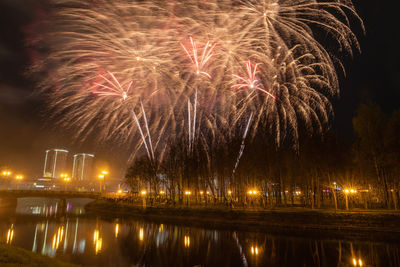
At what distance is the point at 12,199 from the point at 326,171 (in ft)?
296

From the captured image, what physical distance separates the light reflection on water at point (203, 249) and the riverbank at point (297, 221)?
409cm

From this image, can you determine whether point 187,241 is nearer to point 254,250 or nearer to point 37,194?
point 254,250

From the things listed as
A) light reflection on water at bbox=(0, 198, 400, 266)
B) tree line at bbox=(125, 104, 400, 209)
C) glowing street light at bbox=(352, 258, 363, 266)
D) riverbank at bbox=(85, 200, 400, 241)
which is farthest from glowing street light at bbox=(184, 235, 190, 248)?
tree line at bbox=(125, 104, 400, 209)

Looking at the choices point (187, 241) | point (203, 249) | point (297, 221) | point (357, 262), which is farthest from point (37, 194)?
point (357, 262)

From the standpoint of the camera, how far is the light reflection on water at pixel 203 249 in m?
22.8

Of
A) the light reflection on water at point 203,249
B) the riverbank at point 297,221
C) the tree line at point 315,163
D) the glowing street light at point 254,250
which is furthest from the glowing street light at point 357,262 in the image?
the tree line at point 315,163

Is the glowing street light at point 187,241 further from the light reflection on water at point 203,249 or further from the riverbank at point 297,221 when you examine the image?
the riverbank at point 297,221

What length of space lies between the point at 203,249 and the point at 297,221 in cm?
1645

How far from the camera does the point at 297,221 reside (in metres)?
37.8

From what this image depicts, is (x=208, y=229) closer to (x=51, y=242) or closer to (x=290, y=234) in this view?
(x=290, y=234)

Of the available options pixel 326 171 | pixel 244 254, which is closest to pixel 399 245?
pixel 244 254

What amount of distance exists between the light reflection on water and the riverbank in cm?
409

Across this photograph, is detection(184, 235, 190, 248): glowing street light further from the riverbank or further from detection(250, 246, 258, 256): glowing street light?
the riverbank

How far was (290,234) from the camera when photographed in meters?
33.7
